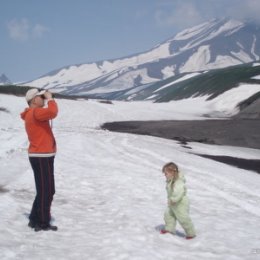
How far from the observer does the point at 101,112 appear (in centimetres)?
6431

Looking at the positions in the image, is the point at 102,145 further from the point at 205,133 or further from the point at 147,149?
the point at 205,133

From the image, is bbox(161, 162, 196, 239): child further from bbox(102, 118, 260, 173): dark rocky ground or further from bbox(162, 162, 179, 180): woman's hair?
bbox(102, 118, 260, 173): dark rocky ground

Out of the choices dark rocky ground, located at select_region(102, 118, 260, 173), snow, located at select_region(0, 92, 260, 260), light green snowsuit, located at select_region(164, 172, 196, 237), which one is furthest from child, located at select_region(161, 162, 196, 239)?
dark rocky ground, located at select_region(102, 118, 260, 173)

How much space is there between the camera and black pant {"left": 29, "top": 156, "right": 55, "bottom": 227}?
362 inches

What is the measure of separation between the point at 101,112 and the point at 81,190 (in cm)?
5093

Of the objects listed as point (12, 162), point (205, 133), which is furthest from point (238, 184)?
point (205, 133)

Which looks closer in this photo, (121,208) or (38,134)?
(38,134)

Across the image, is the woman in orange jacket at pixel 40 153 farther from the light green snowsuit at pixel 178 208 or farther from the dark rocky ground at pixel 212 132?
the dark rocky ground at pixel 212 132

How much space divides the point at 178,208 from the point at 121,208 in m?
2.55

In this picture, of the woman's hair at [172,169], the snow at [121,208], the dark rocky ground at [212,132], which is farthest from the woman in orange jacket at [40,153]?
the dark rocky ground at [212,132]

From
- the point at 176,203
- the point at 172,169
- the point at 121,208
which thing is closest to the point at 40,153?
the point at 172,169

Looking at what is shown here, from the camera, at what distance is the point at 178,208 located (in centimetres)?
937

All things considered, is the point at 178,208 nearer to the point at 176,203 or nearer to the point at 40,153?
the point at 176,203

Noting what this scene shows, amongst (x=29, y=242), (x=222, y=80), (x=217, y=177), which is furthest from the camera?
(x=222, y=80)
